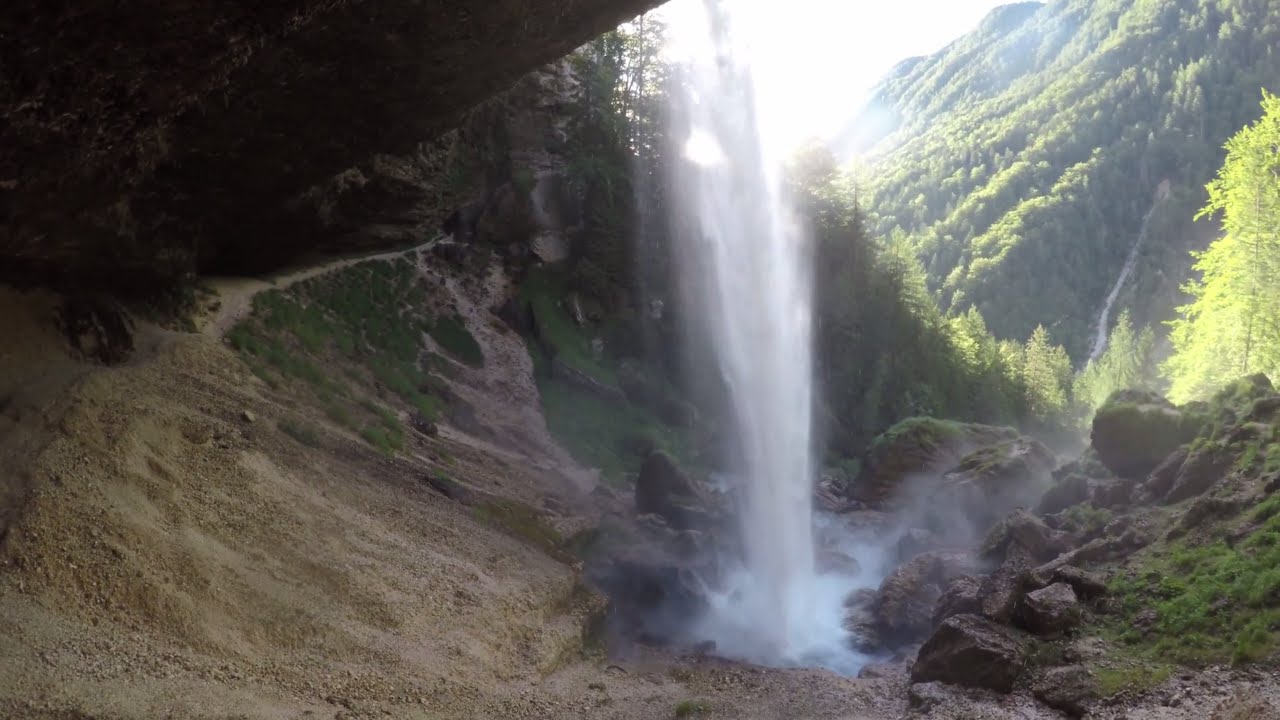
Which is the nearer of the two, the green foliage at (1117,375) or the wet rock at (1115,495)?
the wet rock at (1115,495)

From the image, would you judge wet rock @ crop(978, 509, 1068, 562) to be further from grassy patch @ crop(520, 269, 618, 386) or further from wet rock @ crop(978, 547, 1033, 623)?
grassy patch @ crop(520, 269, 618, 386)

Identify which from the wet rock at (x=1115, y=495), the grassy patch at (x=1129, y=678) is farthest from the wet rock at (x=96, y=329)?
the wet rock at (x=1115, y=495)

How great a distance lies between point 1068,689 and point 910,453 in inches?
1170

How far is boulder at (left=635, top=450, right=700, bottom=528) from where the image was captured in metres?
29.7

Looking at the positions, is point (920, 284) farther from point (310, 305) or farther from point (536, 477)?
point (310, 305)

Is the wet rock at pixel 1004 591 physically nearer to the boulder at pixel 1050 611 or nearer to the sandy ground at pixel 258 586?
the boulder at pixel 1050 611

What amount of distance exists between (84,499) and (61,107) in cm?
655

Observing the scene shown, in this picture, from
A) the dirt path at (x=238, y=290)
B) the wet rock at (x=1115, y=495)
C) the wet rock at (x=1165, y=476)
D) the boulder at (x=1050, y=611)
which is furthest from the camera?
the wet rock at (x=1115, y=495)

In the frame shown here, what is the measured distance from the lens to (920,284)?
222 ft

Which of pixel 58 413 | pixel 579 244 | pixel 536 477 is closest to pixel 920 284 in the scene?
pixel 579 244

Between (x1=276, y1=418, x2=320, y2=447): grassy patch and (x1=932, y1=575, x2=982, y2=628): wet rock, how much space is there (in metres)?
16.1

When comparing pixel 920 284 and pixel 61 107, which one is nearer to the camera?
pixel 61 107

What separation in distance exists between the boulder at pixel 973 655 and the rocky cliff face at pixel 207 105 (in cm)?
→ 1378

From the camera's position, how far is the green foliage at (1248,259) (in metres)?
31.0
